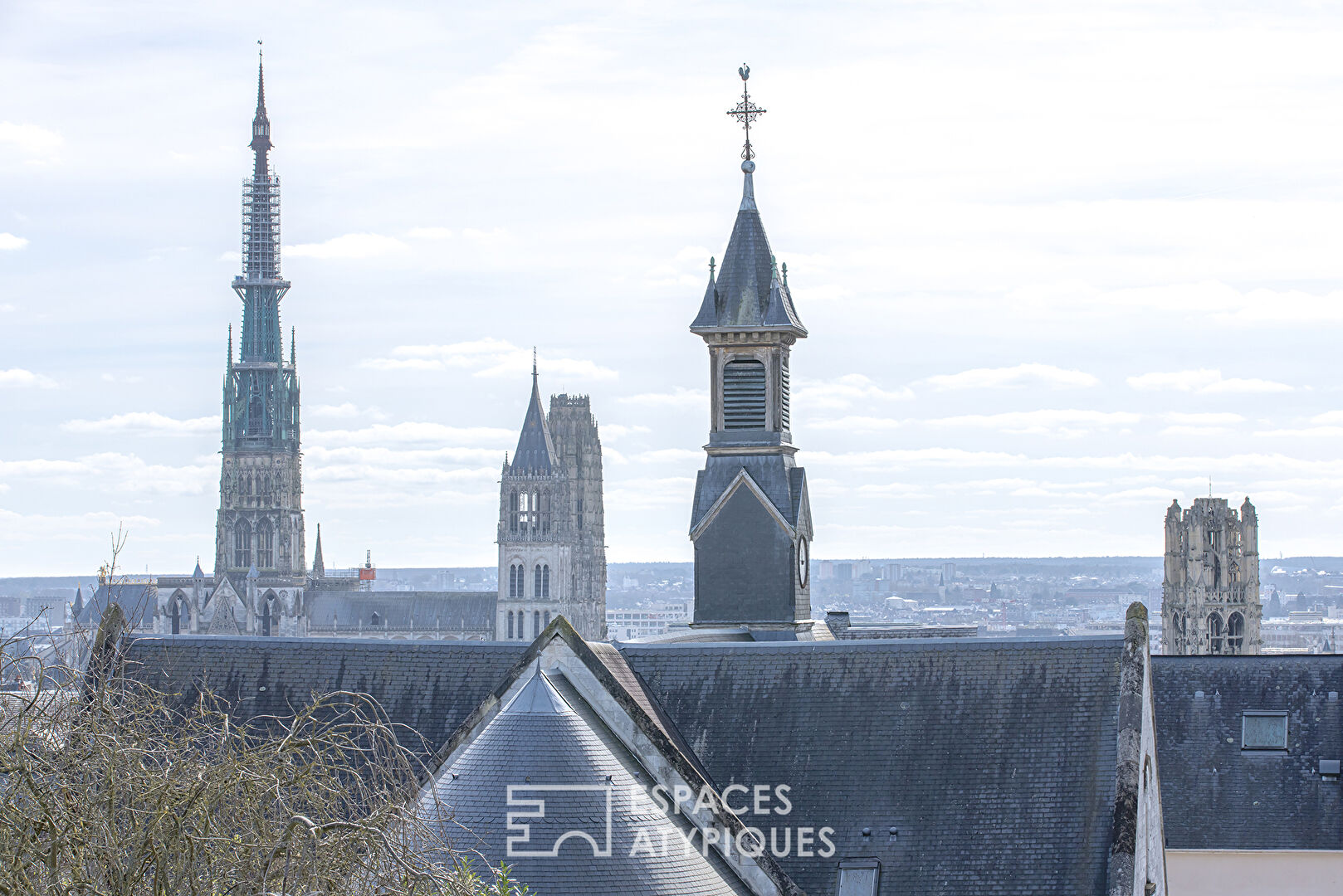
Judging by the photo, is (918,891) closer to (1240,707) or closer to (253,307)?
(1240,707)

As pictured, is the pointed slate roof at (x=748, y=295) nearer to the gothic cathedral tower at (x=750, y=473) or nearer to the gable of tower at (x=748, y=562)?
the gothic cathedral tower at (x=750, y=473)

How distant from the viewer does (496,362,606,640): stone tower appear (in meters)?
164

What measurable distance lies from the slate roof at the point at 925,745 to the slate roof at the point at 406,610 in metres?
139

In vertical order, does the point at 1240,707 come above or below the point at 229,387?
below

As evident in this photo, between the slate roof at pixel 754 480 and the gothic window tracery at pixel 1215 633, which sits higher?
the slate roof at pixel 754 480

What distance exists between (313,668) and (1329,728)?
835 inches

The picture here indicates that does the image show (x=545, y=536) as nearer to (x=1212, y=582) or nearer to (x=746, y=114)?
(x=1212, y=582)

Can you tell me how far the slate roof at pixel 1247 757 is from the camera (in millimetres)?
38594

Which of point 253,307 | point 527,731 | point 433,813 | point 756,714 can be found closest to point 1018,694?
point 756,714

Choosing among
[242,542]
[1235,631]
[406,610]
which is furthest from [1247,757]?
[242,542]

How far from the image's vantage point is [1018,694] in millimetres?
26531

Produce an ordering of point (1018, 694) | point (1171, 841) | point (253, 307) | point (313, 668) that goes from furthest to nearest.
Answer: point (253, 307)
point (1171, 841)
point (313, 668)
point (1018, 694)

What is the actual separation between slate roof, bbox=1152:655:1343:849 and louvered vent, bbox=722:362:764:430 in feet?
33.1

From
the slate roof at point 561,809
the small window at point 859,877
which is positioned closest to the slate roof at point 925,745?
the small window at point 859,877
